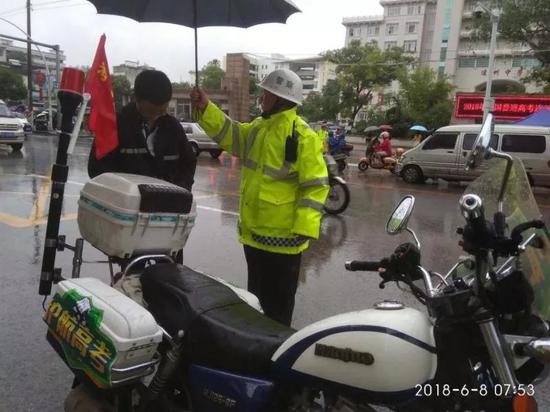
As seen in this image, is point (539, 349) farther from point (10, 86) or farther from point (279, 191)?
point (10, 86)

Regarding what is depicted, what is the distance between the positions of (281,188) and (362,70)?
162ft

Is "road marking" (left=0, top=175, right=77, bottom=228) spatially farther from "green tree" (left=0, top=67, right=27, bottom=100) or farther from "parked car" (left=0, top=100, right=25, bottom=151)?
"green tree" (left=0, top=67, right=27, bottom=100)

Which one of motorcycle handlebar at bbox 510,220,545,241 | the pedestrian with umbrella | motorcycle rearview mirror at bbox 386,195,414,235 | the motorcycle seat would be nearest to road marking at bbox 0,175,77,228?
the motorcycle seat

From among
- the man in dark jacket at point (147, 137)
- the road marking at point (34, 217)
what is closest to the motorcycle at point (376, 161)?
the road marking at point (34, 217)

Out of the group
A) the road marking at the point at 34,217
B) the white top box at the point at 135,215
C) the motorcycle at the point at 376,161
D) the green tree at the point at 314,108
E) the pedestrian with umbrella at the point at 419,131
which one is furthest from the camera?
the green tree at the point at 314,108

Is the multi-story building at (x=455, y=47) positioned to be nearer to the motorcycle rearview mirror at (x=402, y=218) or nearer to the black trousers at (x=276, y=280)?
the black trousers at (x=276, y=280)

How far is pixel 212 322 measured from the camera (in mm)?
1917

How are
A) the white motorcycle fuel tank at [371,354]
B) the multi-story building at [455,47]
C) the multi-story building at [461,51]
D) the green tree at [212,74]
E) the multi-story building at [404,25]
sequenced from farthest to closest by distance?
the green tree at [212,74]
the multi-story building at [404,25]
the multi-story building at [461,51]
the multi-story building at [455,47]
the white motorcycle fuel tank at [371,354]

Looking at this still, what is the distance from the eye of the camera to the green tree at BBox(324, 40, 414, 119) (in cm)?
4931

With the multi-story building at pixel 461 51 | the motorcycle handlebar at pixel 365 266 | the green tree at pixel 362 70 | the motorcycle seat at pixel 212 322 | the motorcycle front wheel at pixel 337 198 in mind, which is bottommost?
the motorcycle front wheel at pixel 337 198

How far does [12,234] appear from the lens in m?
6.25

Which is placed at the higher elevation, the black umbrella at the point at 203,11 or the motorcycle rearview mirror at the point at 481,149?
Result: the black umbrella at the point at 203,11

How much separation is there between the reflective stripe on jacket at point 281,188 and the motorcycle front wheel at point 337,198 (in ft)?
19.7

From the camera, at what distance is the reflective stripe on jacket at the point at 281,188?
2791mm
